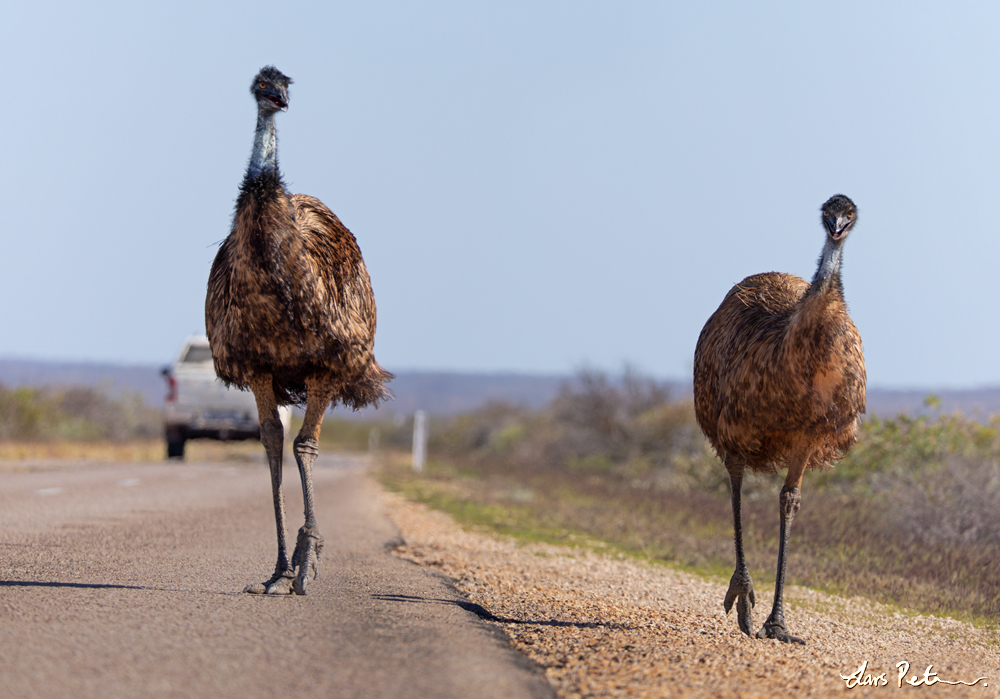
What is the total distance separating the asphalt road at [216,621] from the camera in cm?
392

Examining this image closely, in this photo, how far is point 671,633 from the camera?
572 cm

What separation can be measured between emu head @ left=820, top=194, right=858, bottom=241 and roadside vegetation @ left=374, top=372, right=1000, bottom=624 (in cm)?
404

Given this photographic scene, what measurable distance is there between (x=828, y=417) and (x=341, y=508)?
26.6 ft

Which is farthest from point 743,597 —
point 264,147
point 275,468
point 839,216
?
point 264,147

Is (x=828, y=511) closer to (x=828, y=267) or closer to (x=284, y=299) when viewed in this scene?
(x=828, y=267)

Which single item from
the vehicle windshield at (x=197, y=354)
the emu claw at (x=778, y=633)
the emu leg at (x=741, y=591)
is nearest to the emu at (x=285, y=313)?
the emu leg at (x=741, y=591)

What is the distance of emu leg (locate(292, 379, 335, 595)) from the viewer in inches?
243

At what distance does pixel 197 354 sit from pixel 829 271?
738 inches

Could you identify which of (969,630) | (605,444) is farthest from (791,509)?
(605,444)

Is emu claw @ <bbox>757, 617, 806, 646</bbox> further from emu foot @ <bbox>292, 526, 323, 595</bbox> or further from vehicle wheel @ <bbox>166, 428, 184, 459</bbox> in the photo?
vehicle wheel @ <bbox>166, 428, 184, 459</bbox>

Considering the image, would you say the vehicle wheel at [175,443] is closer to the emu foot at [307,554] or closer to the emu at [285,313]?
the emu at [285,313]

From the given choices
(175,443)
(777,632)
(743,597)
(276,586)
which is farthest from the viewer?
(175,443)

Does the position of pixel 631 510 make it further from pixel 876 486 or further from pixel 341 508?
pixel 341 508

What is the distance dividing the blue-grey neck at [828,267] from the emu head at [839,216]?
0.14 ft
